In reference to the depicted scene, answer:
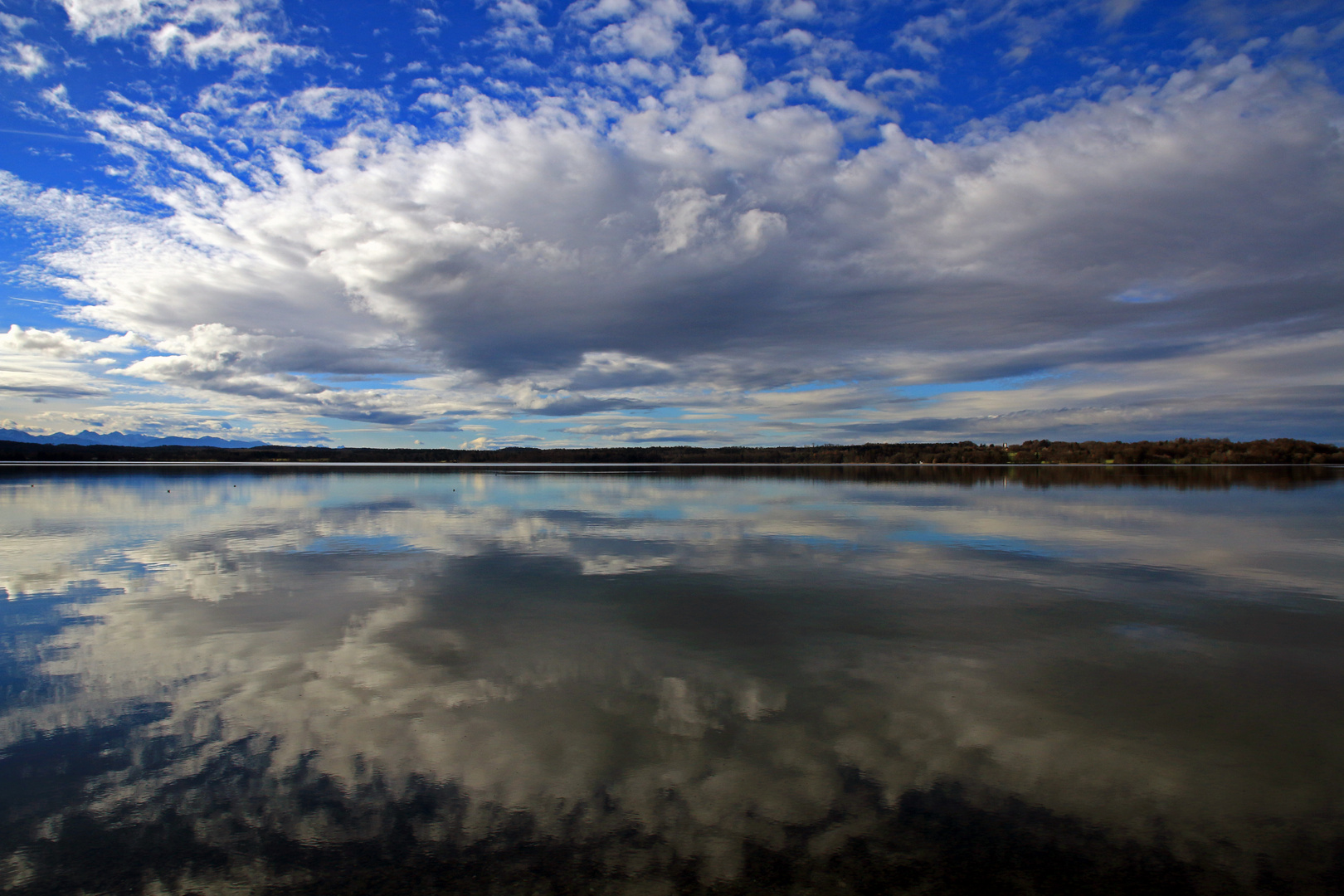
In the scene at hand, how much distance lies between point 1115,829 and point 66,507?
33330mm

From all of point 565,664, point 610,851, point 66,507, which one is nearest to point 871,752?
point 610,851

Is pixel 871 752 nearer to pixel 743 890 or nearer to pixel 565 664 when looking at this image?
pixel 743 890

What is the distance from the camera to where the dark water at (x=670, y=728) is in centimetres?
386

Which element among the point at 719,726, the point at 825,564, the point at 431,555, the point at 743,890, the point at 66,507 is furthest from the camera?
the point at 66,507

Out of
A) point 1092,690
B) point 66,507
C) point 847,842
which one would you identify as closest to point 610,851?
point 847,842

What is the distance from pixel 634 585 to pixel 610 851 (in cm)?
739

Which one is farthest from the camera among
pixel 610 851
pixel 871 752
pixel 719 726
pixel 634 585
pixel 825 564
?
pixel 825 564

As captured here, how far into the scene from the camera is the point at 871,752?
17.0 feet

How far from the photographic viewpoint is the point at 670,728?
5.59 m

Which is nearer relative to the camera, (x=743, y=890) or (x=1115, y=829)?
(x=743, y=890)

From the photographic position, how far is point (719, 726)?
559 cm

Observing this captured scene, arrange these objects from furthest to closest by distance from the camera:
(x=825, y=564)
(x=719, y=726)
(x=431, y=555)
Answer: (x=431, y=555), (x=825, y=564), (x=719, y=726)

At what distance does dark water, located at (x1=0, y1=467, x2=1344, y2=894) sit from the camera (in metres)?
3.86

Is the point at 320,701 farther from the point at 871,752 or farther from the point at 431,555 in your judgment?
the point at 431,555
